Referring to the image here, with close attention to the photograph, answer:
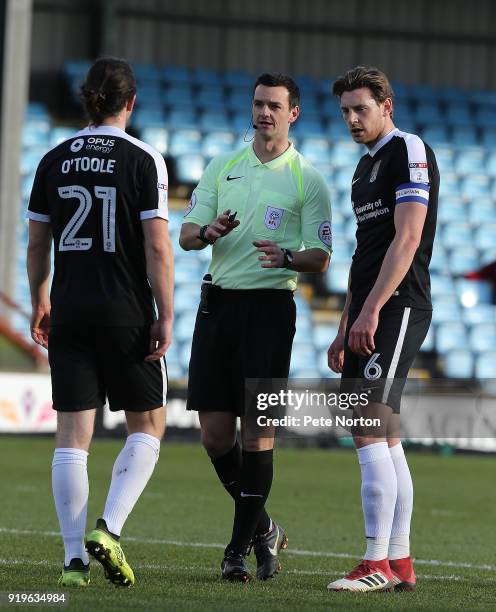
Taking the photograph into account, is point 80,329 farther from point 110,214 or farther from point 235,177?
point 235,177

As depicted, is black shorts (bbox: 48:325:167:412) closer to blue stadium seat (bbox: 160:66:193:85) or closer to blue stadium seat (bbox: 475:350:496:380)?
blue stadium seat (bbox: 475:350:496:380)

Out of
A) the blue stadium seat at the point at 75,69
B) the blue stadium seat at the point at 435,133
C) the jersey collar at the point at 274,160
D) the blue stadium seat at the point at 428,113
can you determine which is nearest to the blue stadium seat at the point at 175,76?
the blue stadium seat at the point at 75,69

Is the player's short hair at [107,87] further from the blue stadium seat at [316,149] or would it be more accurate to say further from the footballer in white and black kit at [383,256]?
the blue stadium seat at [316,149]

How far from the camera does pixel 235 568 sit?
17.6 ft

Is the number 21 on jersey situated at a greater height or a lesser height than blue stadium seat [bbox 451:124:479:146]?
lesser

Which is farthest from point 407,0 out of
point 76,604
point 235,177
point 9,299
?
point 76,604

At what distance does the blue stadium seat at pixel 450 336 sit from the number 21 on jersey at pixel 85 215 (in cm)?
1515

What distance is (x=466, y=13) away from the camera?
27.1 m

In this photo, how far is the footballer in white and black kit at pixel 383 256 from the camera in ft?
17.0

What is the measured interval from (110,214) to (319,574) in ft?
6.07

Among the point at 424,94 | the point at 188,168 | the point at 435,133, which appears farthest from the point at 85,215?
the point at 424,94

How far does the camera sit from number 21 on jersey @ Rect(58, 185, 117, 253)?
198 inches

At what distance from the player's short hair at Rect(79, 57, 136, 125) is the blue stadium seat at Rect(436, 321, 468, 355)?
15.2m

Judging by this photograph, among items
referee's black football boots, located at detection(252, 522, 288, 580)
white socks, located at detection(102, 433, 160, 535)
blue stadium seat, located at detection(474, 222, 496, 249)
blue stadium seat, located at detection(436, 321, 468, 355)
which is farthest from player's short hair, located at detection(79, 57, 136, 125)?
blue stadium seat, located at detection(474, 222, 496, 249)
